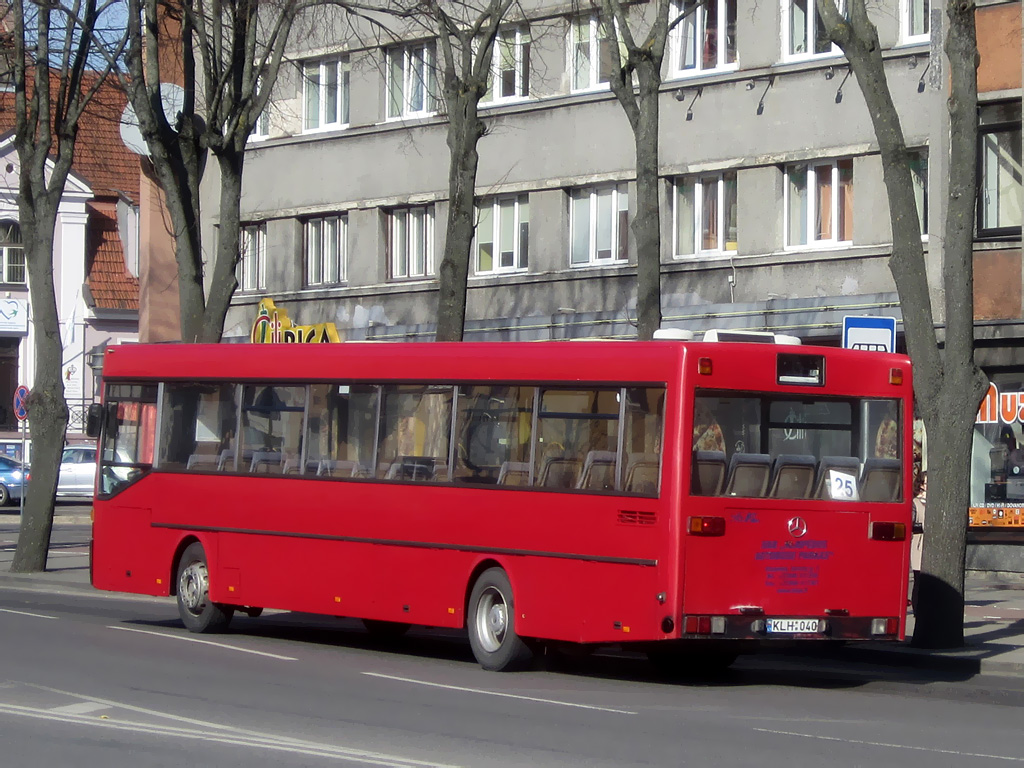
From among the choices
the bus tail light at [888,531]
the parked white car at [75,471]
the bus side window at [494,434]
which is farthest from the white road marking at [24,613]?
the parked white car at [75,471]

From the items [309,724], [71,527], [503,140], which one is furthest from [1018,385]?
[71,527]

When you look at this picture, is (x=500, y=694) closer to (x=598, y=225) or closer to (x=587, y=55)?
(x=598, y=225)

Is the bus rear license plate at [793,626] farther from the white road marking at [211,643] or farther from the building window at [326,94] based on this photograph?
the building window at [326,94]

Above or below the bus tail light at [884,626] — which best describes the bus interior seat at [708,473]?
above

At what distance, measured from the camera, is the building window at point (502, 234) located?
29547 millimetres

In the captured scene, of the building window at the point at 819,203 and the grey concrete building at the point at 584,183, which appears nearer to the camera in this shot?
the grey concrete building at the point at 584,183

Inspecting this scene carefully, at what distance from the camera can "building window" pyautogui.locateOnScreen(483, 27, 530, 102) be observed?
1154 inches

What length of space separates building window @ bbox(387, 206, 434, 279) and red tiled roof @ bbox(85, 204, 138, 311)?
23.5 meters

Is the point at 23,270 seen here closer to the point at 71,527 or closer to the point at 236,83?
the point at 71,527

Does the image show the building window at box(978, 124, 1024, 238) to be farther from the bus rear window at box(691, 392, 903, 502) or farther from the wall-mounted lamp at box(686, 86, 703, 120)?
the bus rear window at box(691, 392, 903, 502)

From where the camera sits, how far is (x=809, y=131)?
83.0 ft

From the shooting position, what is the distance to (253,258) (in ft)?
114

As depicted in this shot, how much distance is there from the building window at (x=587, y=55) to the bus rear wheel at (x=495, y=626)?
15453mm

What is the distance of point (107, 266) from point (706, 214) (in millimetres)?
32277
